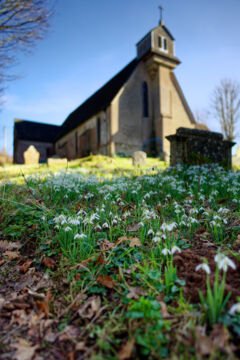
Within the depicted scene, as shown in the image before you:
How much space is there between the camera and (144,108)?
21.8m

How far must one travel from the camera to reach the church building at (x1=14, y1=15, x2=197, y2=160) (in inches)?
800

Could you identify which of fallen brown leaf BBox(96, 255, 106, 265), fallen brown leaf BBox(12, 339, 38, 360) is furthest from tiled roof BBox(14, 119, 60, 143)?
fallen brown leaf BBox(12, 339, 38, 360)

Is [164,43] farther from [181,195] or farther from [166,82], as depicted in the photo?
[181,195]

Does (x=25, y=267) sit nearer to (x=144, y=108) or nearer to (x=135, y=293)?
(x=135, y=293)

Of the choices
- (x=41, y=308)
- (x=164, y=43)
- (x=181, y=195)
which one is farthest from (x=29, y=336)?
(x=164, y=43)

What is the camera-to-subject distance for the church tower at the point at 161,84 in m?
21.2

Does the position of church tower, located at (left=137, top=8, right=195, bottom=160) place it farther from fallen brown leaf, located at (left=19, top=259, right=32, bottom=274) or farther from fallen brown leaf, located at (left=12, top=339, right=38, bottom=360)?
fallen brown leaf, located at (left=12, top=339, right=38, bottom=360)

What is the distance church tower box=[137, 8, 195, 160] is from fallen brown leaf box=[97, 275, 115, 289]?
61.9 feet

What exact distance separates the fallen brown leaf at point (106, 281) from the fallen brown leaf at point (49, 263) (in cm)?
63

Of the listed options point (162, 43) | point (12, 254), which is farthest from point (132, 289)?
point (162, 43)

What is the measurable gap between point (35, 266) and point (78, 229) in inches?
24.0

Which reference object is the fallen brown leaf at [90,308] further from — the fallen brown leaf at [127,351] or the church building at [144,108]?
the church building at [144,108]

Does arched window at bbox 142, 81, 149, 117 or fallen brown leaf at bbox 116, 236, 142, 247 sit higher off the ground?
arched window at bbox 142, 81, 149, 117

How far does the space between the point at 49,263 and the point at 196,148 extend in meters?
6.92
